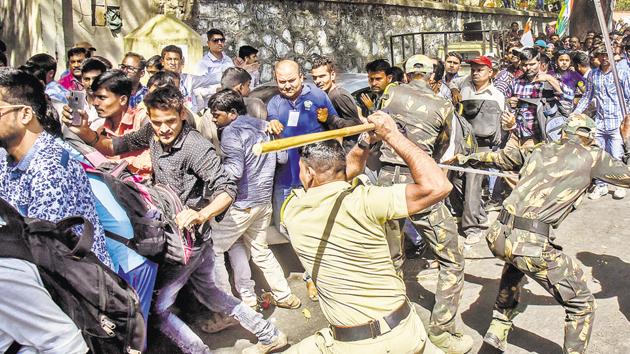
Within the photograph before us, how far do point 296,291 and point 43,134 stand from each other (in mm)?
3136

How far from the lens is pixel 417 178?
9.08ft

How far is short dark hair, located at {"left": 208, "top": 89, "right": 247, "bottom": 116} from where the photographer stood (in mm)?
4766

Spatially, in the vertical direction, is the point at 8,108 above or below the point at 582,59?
above

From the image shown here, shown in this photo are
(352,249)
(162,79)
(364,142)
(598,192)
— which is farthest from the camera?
(598,192)

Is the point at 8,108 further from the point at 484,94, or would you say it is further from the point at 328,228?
the point at 484,94

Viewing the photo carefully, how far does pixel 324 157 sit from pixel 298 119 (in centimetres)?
253

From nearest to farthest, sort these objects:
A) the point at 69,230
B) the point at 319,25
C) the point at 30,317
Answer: the point at 30,317 → the point at 69,230 → the point at 319,25

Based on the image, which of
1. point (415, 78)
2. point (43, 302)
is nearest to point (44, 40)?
point (415, 78)

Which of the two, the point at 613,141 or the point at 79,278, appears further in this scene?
the point at 613,141

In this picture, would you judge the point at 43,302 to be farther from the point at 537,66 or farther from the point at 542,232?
the point at 537,66

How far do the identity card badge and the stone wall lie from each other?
5.28 m

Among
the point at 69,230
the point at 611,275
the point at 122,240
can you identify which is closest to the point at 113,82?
the point at 122,240

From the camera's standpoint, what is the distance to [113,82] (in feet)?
15.0

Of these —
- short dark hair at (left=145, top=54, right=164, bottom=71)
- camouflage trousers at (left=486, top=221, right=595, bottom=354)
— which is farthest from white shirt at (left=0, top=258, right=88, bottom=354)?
short dark hair at (left=145, top=54, right=164, bottom=71)
